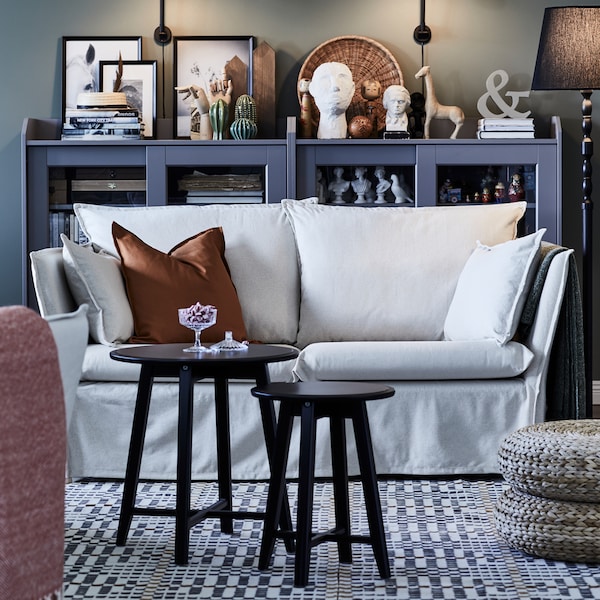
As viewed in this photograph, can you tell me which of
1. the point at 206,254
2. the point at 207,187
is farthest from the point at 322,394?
the point at 207,187

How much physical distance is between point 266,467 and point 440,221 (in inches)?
48.5

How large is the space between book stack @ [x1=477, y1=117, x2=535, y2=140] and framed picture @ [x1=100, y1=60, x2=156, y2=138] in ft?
5.38

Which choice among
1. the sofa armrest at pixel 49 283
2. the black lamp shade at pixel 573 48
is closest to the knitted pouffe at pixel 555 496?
the sofa armrest at pixel 49 283

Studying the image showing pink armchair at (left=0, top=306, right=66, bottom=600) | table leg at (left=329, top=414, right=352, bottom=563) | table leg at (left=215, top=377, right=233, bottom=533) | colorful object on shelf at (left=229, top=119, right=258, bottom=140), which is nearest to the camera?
pink armchair at (left=0, top=306, right=66, bottom=600)

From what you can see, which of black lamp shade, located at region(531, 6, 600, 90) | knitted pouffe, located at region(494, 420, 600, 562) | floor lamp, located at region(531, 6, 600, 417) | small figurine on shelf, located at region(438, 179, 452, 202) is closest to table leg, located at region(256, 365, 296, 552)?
knitted pouffe, located at region(494, 420, 600, 562)

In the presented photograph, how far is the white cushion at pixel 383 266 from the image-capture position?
3.60m

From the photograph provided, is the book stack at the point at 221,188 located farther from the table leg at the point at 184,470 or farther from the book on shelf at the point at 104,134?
the table leg at the point at 184,470

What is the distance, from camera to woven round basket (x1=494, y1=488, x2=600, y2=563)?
2.20 m

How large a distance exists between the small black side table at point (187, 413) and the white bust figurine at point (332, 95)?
2269mm

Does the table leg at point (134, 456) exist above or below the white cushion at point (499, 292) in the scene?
below

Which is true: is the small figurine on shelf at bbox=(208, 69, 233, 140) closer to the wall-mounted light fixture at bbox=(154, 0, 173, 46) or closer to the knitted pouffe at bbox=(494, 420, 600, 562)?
the wall-mounted light fixture at bbox=(154, 0, 173, 46)

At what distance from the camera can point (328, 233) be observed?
370 cm

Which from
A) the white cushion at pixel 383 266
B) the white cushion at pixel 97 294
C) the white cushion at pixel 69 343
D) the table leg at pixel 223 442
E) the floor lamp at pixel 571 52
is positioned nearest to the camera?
the white cushion at pixel 69 343

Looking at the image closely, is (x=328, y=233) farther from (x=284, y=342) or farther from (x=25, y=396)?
(x=25, y=396)
